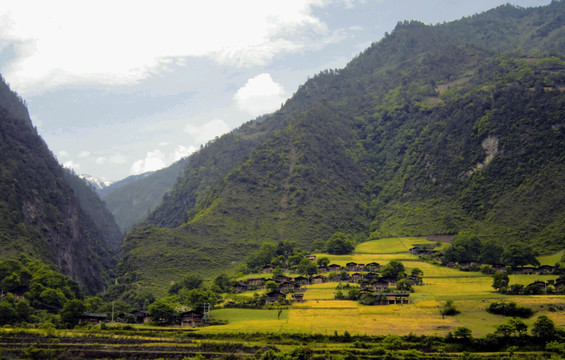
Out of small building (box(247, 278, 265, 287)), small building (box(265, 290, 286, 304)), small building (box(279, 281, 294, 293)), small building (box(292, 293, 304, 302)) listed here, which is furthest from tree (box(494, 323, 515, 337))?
small building (box(247, 278, 265, 287))

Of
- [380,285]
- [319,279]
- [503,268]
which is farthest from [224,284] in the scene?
[503,268]

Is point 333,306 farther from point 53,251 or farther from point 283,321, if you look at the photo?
point 53,251

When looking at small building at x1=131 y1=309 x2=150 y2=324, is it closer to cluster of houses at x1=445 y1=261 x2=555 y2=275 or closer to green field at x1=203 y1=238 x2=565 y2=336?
green field at x1=203 y1=238 x2=565 y2=336

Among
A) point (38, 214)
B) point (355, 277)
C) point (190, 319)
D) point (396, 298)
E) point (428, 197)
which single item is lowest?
point (396, 298)

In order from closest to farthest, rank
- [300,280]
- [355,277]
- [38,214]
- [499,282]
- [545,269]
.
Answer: [499,282], [545,269], [300,280], [355,277], [38,214]

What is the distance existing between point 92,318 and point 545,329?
203ft

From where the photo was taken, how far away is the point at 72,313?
79250 mm

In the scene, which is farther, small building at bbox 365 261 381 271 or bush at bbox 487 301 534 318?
small building at bbox 365 261 381 271

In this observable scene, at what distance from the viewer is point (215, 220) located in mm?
167000

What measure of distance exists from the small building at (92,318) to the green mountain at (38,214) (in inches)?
1434

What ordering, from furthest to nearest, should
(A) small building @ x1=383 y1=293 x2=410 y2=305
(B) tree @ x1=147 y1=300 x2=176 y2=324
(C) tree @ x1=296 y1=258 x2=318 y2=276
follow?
1. (C) tree @ x1=296 y1=258 x2=318 y2=276
2. (A) small building @ x1=383 y1=293 x2=410 y2=305
3. (B) tree @ x1=147 y1=300 x2=176 y2=324

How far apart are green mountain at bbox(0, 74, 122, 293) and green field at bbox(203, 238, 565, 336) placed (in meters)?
58.9

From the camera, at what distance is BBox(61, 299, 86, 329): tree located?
3103 inches

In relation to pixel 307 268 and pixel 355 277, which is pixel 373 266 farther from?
pixel 307 268
